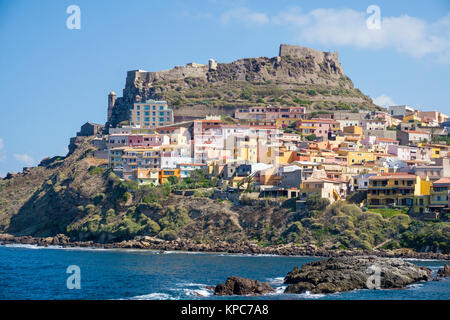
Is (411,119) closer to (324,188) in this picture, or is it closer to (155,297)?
(324,188)

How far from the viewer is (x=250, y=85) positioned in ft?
359

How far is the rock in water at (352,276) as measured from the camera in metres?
38.0

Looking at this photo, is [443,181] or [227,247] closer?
[443,181]

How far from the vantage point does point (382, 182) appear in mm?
64188

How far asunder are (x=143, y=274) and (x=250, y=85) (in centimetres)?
6650

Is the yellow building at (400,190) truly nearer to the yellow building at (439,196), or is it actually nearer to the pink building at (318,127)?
the yellow building at (439,196)

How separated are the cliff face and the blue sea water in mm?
40576

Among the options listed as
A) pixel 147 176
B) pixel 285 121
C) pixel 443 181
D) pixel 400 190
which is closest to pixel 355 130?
pixel 285 121

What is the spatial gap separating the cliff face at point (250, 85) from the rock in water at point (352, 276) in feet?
185

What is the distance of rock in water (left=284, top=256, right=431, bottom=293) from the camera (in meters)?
38.0

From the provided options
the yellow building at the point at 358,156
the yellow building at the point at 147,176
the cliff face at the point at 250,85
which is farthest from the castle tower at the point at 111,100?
the yellow building at the point at 358,156

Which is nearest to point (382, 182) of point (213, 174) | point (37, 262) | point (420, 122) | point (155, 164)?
point (213, 174)

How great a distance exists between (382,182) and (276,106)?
33.9 m

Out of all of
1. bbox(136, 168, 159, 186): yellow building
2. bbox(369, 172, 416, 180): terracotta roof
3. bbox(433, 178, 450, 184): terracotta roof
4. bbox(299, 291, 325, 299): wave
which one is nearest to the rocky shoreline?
bbox(433, 178, 450, 184): terracotta roof
